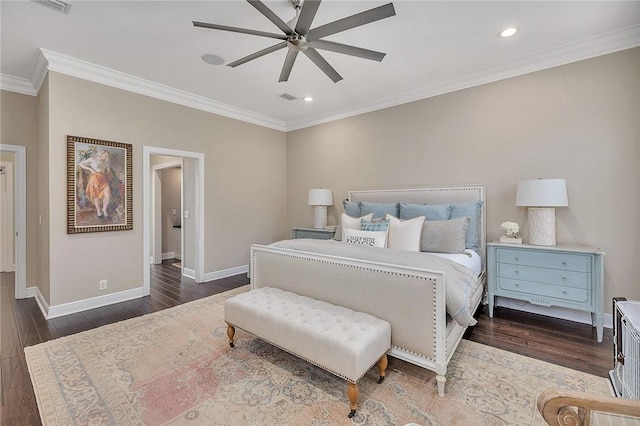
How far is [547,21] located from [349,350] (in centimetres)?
342

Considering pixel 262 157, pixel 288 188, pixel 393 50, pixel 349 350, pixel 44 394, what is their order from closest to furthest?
pixel 349 350 → pixel 44 394 → pixel 393 50 → pixel 262 157 → pixel 288 188

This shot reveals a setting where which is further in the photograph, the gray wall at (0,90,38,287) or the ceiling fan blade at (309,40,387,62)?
the gray wall at (0,90,38,287)

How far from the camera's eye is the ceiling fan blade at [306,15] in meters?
1.85

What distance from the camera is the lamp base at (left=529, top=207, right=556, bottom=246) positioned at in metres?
3.01

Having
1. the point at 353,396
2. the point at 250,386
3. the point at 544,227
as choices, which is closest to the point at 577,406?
the point at 353,396

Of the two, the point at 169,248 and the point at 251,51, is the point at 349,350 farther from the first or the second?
the point at 169,248

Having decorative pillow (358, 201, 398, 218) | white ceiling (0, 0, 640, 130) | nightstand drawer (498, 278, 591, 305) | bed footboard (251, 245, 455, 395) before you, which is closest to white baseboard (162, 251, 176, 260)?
white ceiling (0, 0, 640, 130)

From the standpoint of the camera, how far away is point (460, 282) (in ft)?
7.09

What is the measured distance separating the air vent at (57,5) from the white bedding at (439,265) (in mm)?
2959

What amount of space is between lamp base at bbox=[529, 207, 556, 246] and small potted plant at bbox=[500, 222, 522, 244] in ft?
0.56

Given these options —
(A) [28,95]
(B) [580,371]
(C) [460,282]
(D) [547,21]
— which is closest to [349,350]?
(C) [460,282]

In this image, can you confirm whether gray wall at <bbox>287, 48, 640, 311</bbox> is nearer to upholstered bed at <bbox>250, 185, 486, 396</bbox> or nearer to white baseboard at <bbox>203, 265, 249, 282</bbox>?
upholstered bed at <bbox>250, 185, 486, 396</bbox>

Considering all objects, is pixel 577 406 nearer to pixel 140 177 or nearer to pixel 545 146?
pixel 545 146

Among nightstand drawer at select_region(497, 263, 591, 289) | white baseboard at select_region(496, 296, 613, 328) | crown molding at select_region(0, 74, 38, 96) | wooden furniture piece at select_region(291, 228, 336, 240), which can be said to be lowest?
white baseboard at select_region(496, 296, 613, 328)
